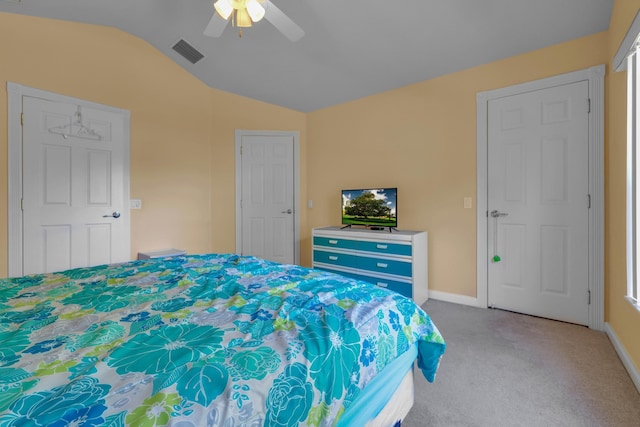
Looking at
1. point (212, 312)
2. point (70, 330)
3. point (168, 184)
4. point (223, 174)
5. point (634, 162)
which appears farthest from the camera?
point (223, 174)

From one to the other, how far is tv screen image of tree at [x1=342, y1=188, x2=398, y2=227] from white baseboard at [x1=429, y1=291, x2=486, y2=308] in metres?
0.90

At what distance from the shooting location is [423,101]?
335cm

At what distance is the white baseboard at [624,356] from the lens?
1.67 m

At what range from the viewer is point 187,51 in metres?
3.26

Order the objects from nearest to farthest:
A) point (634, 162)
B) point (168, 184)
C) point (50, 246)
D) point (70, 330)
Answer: point (70, 330), point (634, 162), point (50, 246), point (168, 184)

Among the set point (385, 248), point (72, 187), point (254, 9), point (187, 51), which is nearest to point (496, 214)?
point (385, 248)

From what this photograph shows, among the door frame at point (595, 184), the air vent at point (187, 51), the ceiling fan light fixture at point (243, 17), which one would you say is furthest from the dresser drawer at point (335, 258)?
the air vent at point (187, 51)

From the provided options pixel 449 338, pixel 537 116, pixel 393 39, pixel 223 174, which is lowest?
pixel 449 338

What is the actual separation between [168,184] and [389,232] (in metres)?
2.69

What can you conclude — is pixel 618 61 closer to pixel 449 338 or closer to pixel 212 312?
pixel 449 338

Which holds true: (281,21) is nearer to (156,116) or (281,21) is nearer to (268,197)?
(156,116)

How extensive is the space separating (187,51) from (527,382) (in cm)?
424

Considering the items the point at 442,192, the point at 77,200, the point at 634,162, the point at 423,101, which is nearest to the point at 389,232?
the point at 442,192

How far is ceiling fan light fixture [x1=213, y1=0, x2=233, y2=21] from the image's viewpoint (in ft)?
6.18
